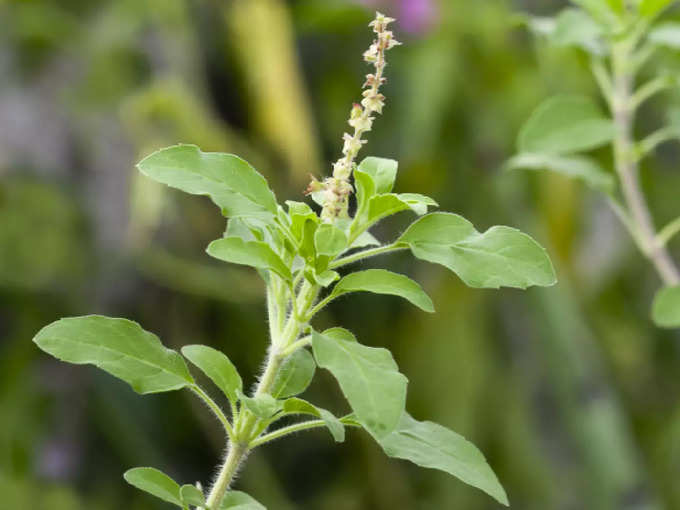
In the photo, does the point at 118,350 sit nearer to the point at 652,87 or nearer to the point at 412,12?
the point at 652,87

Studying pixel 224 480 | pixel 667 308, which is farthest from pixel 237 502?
pixel 667 308

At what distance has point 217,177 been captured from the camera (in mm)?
205

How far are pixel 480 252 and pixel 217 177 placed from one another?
6cm

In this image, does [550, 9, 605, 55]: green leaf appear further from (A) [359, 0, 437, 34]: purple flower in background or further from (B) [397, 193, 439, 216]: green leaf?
(A) [359, 0, 437, 34]: purple flower in background

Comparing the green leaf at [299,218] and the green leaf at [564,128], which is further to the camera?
the green leaf at [564,128]

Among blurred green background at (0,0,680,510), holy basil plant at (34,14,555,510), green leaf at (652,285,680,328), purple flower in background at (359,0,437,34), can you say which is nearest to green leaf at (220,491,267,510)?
holy basil plant at (34,14,555,510)

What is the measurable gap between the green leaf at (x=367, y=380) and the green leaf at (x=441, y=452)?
0.06 ft

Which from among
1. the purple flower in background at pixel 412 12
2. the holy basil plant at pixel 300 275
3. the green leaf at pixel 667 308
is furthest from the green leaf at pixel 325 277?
the purple flower in background at pixel 412 12

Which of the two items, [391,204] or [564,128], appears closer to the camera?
[391,204]

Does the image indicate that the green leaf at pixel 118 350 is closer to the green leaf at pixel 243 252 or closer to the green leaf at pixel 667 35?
the green leaf at pixel 243 252

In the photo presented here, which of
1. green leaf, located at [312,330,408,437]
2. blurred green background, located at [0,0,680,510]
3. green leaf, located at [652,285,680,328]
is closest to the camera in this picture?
green leaf, located at [312,330,408,437]

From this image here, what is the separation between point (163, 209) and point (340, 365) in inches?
31.1

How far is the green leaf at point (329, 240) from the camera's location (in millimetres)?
193

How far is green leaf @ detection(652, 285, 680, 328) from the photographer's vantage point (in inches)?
11.1
